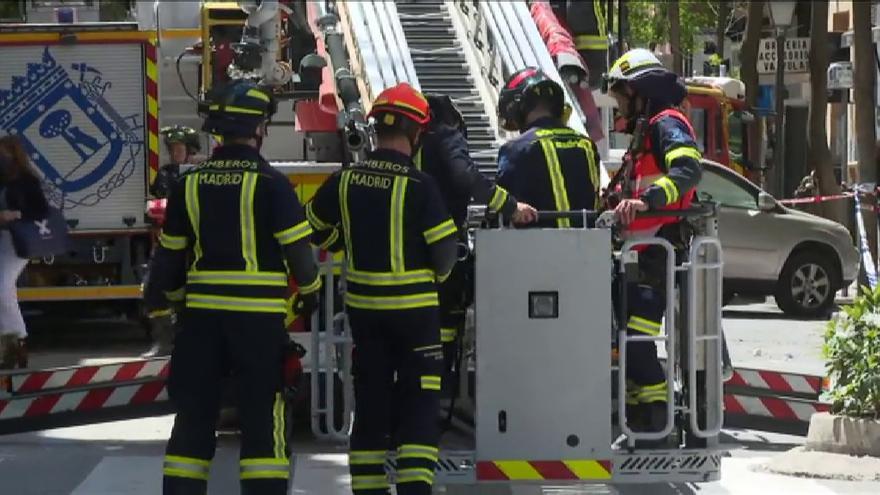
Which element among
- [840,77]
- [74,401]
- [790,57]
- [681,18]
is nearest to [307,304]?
[74,401]

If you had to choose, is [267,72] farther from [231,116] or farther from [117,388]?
[231,116]

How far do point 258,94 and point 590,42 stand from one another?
6.91 meters

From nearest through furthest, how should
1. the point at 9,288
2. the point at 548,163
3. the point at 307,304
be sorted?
1. the point at 307,304
2. the point at 548,163
3. the point at 9,288

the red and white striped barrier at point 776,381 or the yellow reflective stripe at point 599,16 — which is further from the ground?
the yellow reflective stripe at point 599,16

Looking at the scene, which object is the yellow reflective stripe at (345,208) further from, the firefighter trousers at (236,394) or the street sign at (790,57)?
the street sign at (790,57)

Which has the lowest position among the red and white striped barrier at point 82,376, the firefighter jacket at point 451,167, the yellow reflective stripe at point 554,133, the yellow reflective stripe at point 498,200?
the red and white striped barrier at point 82,376

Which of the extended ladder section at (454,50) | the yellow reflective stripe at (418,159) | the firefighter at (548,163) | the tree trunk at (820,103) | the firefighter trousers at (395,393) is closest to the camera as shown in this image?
the firefighter trousers at (395,393)

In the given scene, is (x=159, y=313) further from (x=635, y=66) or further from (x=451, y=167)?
(x=635, y=66)

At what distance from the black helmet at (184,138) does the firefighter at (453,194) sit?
22.6ft

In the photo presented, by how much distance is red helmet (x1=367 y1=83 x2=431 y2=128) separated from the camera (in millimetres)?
8219

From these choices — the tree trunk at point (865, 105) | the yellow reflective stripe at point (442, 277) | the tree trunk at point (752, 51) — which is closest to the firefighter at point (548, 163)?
the yellow reflective stripe at point (442, 277)

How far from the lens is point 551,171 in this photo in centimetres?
895

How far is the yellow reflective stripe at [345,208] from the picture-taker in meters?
8.21

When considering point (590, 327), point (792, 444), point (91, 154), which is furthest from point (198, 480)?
point (91, 154)
